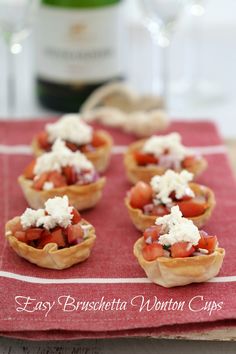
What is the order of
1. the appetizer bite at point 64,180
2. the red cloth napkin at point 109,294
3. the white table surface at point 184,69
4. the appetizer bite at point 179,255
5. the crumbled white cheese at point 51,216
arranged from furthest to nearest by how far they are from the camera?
the white table surface at point 184,69 < the appetizer bite at point 64,180 < the crumbled white cheese at point 51,216 < the appetizer bite at point 179,255 < the red cloth napkin at point 109,294

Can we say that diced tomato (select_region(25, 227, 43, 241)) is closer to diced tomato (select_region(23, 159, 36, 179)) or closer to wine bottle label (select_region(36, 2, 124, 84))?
diced tomato (select_region(23, 159, 36, 179))

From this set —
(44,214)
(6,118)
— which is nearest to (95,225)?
(44,214)

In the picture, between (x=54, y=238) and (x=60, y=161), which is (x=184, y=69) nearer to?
(x=60, y=161)

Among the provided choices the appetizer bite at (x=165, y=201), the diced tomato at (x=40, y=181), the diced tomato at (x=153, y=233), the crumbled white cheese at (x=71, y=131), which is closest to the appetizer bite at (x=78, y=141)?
the crumbled white cheese at (x=71, y=131)

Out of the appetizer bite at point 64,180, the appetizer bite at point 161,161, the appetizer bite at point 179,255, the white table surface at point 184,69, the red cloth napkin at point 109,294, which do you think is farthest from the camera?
the white table surface at point 184,69

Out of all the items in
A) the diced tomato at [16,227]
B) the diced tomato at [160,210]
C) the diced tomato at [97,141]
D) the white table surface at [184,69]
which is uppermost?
the diced tomato at [160,210]

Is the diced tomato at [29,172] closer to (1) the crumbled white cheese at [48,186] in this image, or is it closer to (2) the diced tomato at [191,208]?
(1) the crumbled white cheese at [48,186]

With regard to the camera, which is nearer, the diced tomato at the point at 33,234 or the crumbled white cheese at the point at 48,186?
the diced tomato at the point at 33,234

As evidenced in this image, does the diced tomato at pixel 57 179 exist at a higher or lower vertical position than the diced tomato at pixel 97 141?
higher
